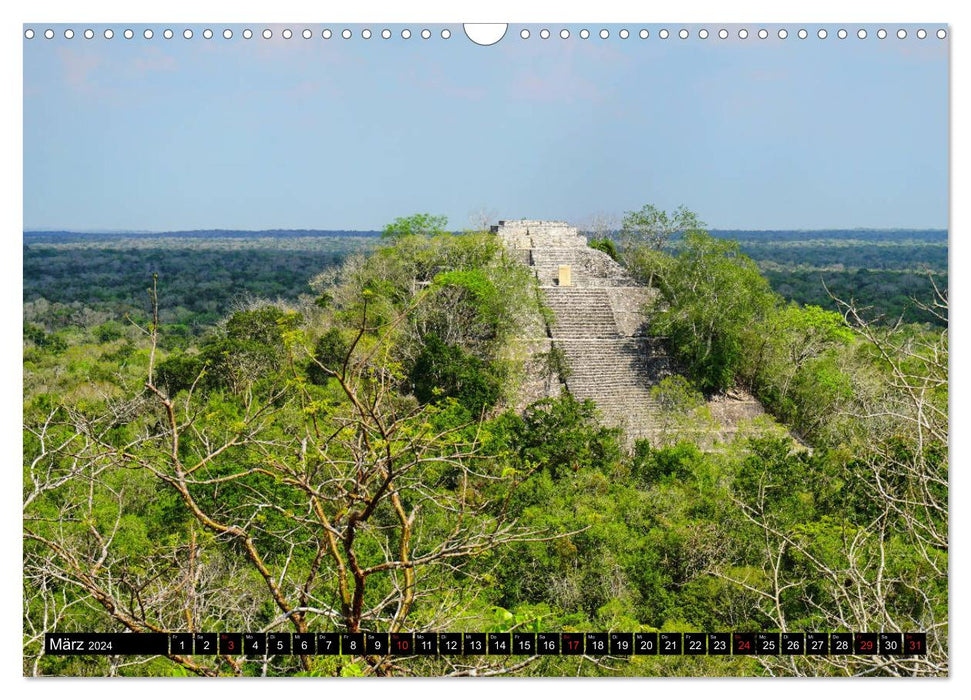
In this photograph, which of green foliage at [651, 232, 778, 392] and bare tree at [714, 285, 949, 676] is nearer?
bare tree at [714, 285, 949, 676]

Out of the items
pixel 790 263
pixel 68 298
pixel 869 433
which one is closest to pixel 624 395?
pixel 869 433

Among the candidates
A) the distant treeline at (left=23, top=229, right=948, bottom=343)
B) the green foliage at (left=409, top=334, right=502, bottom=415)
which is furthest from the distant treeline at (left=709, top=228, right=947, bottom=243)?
the green foliage at (left=409, top=334, right=502, bottom=415)

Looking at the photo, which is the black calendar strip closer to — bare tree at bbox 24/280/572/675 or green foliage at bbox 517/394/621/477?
bare tree at bbox 24/280/572/675

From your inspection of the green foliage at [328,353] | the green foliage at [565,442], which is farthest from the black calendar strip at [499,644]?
the green foliage at [328,353]

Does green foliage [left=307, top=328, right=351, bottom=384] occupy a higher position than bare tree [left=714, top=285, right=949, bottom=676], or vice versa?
green foliage [left=307, top=328, right=351, bottom=384]

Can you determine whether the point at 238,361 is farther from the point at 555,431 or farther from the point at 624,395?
the point at 624,395

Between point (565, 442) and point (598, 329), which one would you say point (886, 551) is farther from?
point (598, 329)

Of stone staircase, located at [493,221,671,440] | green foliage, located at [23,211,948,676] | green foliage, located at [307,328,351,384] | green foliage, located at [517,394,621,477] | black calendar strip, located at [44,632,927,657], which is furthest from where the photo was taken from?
stone staircase, located at [493,221,671,440]

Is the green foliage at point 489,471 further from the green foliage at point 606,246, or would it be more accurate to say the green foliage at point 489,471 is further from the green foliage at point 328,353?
the green foliage at point 606,246
